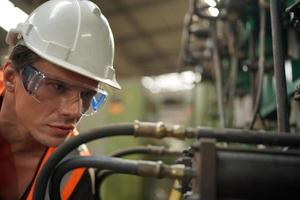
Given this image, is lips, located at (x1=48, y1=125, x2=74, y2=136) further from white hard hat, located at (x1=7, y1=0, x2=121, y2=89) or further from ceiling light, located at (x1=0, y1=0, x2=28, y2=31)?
ceiling light, located at (x1=0, y1=0, x2=28, y2=31)

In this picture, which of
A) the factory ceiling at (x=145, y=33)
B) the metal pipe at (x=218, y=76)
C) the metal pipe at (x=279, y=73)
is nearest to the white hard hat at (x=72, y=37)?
the metal pipe at (x=279, y=73)

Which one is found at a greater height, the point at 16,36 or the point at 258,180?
the point at 16,36

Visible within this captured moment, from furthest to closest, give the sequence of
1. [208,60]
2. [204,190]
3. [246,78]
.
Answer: [208,60] < [246,78] < [204,190]

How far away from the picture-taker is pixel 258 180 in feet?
2.00

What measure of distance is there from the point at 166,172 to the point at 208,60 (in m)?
2.04

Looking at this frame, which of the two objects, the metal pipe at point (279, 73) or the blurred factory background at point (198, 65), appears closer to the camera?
the metal pipe at point (279, 73)

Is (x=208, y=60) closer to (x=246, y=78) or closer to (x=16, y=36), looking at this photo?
(x=246, y=78)

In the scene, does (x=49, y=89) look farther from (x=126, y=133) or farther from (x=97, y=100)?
(x=126, y=133)

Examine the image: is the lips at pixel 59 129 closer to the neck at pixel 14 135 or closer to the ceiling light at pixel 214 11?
the neck at pixel 14 135

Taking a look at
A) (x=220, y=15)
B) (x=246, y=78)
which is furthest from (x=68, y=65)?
(x=246, y=78)

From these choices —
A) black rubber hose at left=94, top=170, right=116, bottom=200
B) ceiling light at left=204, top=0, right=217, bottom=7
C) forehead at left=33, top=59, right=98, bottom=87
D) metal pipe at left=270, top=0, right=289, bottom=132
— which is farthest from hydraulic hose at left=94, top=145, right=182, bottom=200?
→ ceiling light at left=204, top=0, right=217, bottom=7

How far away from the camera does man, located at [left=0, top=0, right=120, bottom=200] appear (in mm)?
1041

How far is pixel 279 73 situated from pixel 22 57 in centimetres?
79

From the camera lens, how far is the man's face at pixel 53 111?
3.39ft
